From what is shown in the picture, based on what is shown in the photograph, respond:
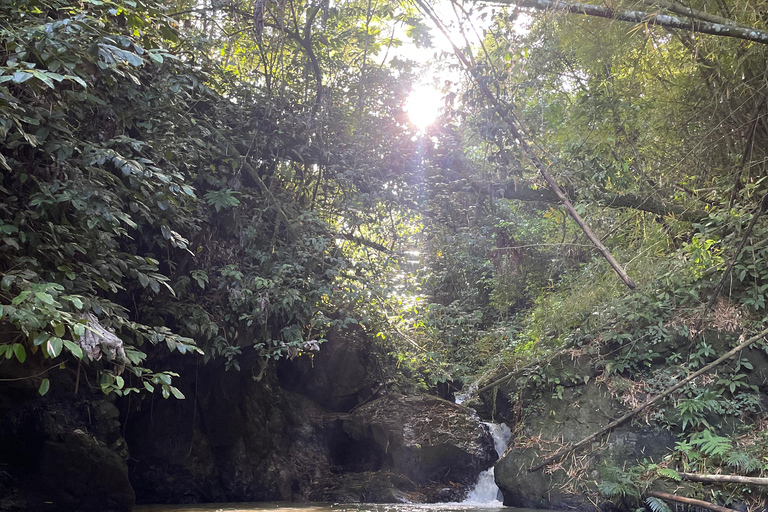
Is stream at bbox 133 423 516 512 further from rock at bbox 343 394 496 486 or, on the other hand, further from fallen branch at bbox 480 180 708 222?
fallen branch at bbox 480 180 708 222

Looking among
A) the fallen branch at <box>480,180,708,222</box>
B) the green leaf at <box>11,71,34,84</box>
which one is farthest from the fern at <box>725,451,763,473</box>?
the green leaf at <box>11,71,34,84</box>

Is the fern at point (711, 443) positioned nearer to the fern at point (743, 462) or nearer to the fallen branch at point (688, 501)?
the fern at point (743, 462)

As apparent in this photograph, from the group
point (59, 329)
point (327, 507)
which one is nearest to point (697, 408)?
point (327, 507)

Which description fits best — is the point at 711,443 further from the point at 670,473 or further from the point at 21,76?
the point at 21,76

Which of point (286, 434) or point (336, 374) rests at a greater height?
point (336, 374)

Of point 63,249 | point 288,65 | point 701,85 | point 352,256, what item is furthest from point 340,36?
point 63,249

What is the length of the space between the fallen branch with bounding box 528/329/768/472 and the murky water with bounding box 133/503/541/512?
655 millimetres

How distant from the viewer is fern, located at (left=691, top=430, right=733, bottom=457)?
470cm

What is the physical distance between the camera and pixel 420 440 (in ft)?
22.2

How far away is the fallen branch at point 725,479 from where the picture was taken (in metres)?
4.12

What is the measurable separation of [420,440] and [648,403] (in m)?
2.83

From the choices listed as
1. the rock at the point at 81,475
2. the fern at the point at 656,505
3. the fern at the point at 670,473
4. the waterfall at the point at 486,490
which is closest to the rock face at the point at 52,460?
the rock at the point at 81,475

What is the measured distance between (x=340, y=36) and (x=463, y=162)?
2.58 meters

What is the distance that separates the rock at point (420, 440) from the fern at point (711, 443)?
2.66 meters
